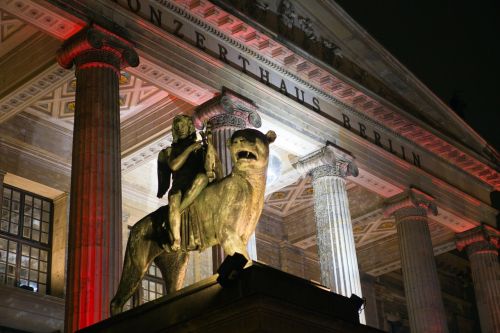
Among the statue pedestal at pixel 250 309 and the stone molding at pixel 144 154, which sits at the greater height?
the stone molding at pixel 144 154

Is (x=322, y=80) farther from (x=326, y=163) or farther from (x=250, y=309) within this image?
(x=250, y=309)

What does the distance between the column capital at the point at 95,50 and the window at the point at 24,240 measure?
562cm

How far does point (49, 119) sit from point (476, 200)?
14.2m

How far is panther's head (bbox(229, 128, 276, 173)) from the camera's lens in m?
7.12

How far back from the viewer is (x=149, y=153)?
70.3ft

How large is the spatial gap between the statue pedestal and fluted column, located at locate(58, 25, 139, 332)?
7.27 meters

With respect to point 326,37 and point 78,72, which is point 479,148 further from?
point 78,72

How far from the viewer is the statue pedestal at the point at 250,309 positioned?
591 centimetres

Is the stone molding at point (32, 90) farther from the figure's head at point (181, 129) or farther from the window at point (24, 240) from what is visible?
the figure's head at point (181, 129)

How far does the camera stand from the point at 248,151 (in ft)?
23.5

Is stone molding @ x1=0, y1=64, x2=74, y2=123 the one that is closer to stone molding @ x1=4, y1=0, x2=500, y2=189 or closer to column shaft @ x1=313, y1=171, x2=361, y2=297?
stone molding @ x1=4, y1=0, x2=500, y2=189

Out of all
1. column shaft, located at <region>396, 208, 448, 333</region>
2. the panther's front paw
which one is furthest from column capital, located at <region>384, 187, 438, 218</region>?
the panther's front paw

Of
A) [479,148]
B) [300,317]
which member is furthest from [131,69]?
[479,148]

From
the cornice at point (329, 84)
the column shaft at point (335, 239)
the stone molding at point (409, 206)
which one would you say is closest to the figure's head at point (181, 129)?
the cornice at point (329, 84)
